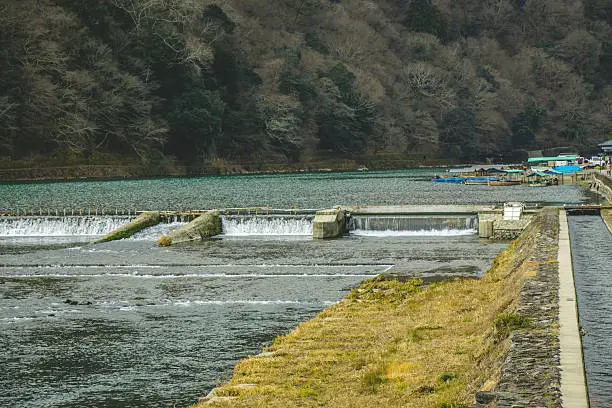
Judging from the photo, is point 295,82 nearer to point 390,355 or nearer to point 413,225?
point 413,225

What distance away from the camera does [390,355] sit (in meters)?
12.9

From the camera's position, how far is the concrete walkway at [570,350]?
25.7 ft

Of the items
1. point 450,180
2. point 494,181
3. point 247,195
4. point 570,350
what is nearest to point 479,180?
point 450,180

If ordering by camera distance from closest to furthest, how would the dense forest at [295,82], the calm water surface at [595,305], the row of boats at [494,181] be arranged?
1. the calm water surface at [595,305]
2. the row of boats at [494,181]
3. the dense forest at [295,82]

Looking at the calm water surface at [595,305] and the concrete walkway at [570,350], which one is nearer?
the concrete walkway at [570,350]

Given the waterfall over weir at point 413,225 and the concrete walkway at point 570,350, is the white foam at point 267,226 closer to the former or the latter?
the waterfall over weir at point 413,225

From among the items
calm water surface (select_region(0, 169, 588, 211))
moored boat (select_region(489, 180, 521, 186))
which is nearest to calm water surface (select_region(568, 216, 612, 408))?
calm water surface (select_region(0, 169, 588, 211))

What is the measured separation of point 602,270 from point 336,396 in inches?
326

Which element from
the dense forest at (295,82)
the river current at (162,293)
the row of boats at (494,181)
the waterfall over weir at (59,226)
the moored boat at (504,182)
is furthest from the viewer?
the dense forest at (295,82)

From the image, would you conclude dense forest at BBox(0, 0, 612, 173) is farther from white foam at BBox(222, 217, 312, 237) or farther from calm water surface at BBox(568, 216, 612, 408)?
calm water surface at BBox(568, 216, 612, 408)

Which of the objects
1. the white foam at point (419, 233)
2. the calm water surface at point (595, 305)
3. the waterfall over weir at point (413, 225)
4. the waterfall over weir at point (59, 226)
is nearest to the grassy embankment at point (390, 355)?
the calm water surface at point (595, 305)

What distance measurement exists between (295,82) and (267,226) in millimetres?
71821

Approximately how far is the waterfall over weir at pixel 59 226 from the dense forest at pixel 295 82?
39.3 m

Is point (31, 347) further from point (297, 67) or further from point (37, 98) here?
point (297, 67)
